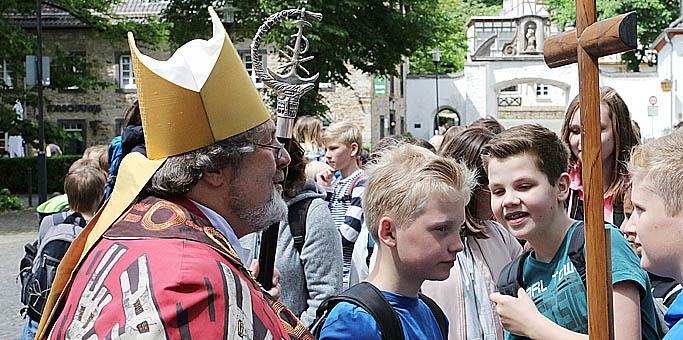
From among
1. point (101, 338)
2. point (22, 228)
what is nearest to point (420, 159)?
point (101, 338)

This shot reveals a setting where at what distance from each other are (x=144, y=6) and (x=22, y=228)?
2335cm

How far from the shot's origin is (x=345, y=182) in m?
6.10

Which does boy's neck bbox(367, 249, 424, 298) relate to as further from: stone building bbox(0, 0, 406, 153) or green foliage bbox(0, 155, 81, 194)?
stone building bbox(0, 0, 406, 153)

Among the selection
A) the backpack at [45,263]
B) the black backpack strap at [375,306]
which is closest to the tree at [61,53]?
the backpack at [45,263]

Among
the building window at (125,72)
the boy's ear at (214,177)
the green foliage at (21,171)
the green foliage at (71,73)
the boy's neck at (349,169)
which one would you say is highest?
the building window at (125,72)

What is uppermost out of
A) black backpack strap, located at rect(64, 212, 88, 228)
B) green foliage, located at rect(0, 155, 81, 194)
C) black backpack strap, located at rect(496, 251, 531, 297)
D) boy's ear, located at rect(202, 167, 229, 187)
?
boy's ear, located at rect(202, 167, 229, 187)

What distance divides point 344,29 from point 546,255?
2265 centimetres

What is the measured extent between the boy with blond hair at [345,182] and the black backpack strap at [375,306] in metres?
2.31

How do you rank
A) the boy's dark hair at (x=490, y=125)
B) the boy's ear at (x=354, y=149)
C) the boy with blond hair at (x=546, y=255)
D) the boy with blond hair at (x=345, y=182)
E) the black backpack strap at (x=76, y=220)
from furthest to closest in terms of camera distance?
the boy's ear at (x=354, y=149)
the boy with blond hair at (x=345, y=182)
the black backpack strap at (x=76, y=220)
the boy's dark hair at (x=490, y=125)
the boy with blond hair at (x=546, y=255)

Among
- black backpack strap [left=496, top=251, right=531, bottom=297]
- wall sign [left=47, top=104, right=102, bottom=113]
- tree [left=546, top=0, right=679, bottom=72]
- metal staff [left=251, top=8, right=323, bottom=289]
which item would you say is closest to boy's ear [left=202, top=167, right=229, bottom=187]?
metal staff [left=251, top=8, right=323, bottom=289]

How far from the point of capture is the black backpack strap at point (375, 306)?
2.86 meters

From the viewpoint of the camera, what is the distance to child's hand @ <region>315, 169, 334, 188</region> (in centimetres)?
657

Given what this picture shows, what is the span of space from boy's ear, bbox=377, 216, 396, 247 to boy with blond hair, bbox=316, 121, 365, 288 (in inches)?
84.6

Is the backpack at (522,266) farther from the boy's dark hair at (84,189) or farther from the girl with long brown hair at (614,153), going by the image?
the boy's dark hair at (84,189)
